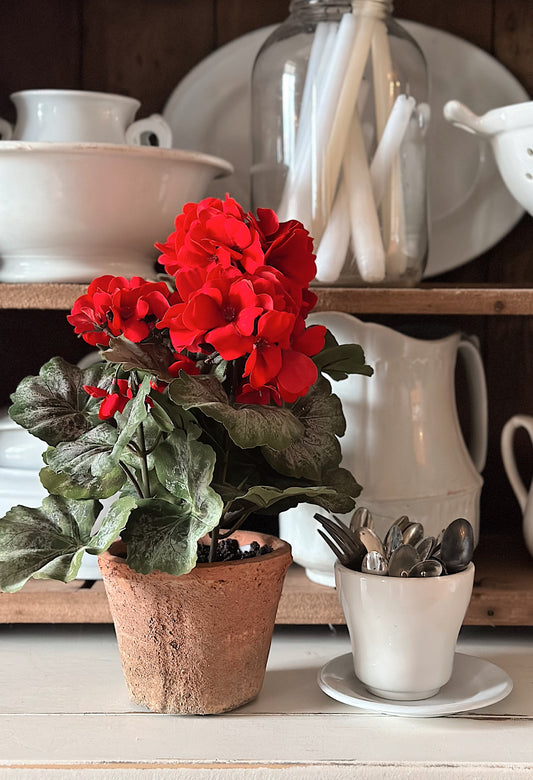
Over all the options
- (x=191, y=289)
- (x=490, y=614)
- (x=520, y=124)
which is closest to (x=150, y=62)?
(x=520, y=124)

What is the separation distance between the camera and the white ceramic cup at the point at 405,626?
0.65 metres

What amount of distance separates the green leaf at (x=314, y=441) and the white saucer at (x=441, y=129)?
1.31 ft

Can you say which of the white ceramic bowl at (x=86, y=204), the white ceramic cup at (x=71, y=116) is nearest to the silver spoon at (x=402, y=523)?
the white ceramic bowl at (x=86, y=204)

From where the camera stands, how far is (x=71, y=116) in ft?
2.83

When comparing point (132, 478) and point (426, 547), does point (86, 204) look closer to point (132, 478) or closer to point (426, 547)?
point (132, 478)

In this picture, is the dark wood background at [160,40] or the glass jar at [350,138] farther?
the dark wood background at [160,40]

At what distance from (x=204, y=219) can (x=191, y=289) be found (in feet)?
0.16

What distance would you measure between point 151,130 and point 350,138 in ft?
0.67

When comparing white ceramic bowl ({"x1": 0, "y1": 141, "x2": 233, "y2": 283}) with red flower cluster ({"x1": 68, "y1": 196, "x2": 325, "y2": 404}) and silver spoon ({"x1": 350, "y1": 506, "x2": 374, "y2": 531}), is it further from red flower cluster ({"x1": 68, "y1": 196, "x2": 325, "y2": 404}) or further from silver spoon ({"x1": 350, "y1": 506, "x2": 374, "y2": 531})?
silver spoon ({"x1": 350, "y1": 506, "x2": 374, "y2": 531})

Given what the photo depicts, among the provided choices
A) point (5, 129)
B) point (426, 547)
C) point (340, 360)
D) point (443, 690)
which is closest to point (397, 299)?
point (340, 360)

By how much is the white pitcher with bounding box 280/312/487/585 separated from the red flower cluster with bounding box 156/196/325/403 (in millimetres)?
198

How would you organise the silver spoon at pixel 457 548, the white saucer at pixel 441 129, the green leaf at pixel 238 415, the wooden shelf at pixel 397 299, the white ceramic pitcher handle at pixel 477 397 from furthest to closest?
the white saucer at pixel 441 129
the white ceramic pitcher handle at pixel 477 397
the wooden shelf at pixel 397 299
the silver spoon at pixel 457 548
the green leaf at pixel 238 415

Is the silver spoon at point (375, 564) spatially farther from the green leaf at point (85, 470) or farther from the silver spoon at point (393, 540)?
the green leaf at point (85, 470)

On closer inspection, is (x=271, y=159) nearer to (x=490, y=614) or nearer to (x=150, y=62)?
(x=150, y=62)
